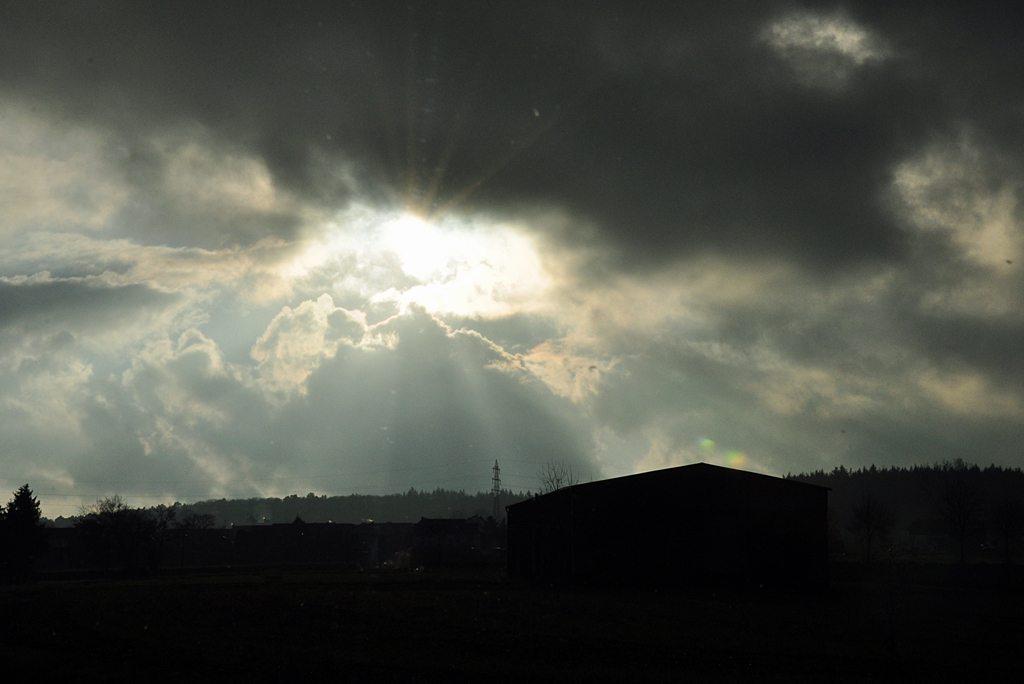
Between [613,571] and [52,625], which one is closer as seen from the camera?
[52,625]

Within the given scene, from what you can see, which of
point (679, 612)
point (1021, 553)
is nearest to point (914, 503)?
point (1021, 553)

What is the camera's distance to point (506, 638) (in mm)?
18953

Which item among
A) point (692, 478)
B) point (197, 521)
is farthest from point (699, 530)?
point (197, 521)

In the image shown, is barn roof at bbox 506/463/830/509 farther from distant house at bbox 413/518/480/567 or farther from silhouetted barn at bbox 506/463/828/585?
distant house at bbox 413/518/480/567

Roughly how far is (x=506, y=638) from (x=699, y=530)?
21983mm

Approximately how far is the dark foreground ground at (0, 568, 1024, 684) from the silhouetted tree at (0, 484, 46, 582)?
38.0 metres

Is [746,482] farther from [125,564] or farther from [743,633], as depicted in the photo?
[125,564]

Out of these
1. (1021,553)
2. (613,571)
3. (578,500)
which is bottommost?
(1021,553)

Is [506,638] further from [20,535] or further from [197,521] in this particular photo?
[197,521]

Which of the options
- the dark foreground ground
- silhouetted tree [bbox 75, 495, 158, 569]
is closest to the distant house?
silhouetted tree [bbox 75, 495, 158, 569]

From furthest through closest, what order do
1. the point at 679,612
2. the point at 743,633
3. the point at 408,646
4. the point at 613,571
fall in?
1. the point at 613,571
2. the point at 679,612
3. the point at 743,633
4. the point at 408,646

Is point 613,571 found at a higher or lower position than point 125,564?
higher

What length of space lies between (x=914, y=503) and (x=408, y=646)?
200 m

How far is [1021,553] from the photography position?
106m
